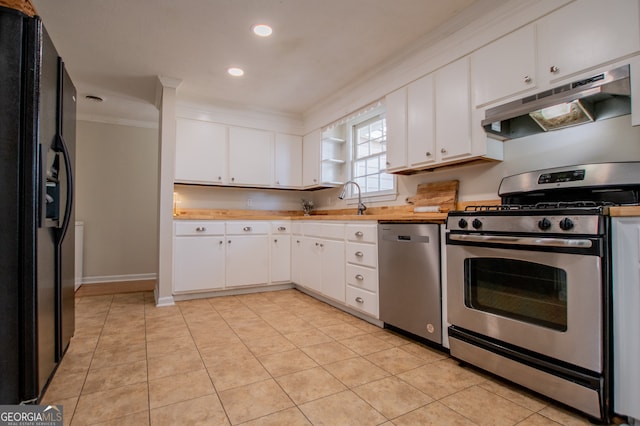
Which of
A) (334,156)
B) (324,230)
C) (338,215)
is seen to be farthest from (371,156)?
(324,230)

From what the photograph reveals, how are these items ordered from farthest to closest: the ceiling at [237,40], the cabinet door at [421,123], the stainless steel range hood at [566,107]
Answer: the cabinet door at [421,123], the ceiling at [237,40], the stainless steel range hood at [566,107]

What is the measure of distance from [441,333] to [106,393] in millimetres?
1872

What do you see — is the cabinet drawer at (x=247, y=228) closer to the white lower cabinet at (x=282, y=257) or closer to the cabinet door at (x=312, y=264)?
the white lower cabinet at (x=282, y=257)

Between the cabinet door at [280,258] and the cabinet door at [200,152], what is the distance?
101 centimetres

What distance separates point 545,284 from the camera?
1.55 meters

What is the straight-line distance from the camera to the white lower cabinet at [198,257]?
3.46m

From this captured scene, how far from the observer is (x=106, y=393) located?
5.28 ft

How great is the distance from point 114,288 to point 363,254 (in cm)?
338

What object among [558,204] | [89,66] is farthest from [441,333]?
[89,66]

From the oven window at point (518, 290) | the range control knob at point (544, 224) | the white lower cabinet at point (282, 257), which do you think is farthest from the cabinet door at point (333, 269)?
the range control knob at point (544, 224)

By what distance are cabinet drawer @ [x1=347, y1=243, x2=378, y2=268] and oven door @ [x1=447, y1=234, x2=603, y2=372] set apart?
→ 71cm

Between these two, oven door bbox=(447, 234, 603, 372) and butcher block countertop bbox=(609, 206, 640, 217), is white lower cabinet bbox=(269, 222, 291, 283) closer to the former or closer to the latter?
oven door bbox=(447, 234, 603, 372)

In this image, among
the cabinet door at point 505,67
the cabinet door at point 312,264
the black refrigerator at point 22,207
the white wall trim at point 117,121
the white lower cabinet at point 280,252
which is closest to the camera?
the black refrigerator at point 22,207

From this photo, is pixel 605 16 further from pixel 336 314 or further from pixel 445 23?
pixel 336 314
